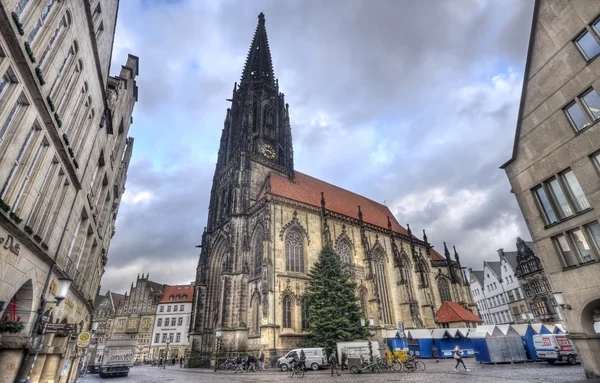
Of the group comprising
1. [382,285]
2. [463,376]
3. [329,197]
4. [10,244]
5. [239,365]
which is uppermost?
[329,197]

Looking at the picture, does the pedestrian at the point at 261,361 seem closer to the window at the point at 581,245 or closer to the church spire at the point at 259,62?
the window at the point at 581,245

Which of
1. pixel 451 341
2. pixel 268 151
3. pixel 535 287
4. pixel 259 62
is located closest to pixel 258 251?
pixel 268 151

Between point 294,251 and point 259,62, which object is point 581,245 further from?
point 259,62

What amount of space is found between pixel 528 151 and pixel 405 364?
13009 mm

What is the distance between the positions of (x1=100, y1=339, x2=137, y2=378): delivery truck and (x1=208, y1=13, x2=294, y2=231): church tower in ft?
46.3

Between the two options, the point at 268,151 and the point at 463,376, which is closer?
the point at 463,376

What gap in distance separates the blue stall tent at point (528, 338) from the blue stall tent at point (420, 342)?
8.38 metres

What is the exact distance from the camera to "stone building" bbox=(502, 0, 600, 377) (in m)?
10.6

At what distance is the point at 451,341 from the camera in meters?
26.1

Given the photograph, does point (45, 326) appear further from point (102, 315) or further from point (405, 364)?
point (102, 315)

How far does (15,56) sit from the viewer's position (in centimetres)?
605

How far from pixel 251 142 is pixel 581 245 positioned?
31.5 meters

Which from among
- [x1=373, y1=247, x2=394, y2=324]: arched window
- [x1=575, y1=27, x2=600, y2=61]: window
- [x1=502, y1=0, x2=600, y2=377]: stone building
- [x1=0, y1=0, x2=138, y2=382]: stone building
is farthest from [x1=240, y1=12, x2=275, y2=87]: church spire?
[x1=575, y1=27, x2=600, y2=61]: window

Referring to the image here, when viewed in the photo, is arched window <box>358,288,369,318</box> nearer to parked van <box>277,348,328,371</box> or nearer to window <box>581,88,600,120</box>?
parked van <box>277,348,328,371</box>
